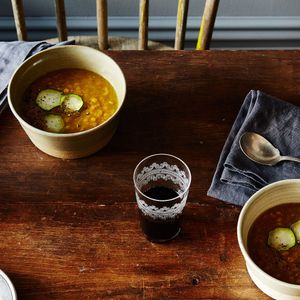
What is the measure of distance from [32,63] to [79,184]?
0.31 m

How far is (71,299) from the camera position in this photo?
95 centimetres

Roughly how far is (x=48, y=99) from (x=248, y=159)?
1.52 feet

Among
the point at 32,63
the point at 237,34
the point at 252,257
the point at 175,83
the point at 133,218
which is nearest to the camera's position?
the point at 252,257

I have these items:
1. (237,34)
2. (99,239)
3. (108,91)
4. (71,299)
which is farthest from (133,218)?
(237,34)

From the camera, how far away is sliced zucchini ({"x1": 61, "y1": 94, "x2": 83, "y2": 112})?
1163 mm

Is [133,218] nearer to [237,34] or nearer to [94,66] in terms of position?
[94,66]

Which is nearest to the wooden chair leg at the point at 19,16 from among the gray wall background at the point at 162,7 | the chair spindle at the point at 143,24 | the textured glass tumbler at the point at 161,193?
the chair spindle at the point at 143,24

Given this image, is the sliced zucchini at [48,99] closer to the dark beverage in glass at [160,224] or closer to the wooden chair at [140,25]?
the dark beverage in glass at [160,224]

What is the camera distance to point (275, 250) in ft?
3.15

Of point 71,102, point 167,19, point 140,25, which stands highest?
point 71,102

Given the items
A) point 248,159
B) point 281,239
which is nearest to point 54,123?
point 248,159

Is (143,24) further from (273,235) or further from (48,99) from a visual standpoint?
(273,235)

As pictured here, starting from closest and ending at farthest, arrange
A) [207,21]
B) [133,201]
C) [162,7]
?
1. [133,201]
2. [207,21]
3. [162,7]

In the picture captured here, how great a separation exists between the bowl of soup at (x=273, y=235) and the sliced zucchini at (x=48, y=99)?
0.49 meters
